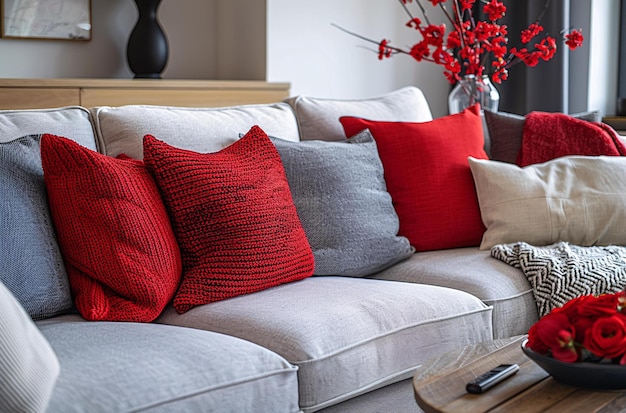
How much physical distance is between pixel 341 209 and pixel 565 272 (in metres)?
0.62

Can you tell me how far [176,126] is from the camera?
7.72 ft

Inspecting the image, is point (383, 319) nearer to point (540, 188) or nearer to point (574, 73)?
point (540, 188)

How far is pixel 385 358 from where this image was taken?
73.9 inches

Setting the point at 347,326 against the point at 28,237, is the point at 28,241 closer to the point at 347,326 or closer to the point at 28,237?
the point at 28,237

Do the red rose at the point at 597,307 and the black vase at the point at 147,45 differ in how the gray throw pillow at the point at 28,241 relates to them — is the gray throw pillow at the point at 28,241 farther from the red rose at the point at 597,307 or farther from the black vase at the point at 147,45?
the black vase at the point at 147,45

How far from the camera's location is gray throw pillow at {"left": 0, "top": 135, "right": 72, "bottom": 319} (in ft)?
5.87

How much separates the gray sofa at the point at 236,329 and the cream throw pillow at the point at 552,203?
0.54ft

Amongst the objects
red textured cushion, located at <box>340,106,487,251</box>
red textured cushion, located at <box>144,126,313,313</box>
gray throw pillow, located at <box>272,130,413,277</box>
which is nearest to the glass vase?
red textured cushion, located at <box>340,106,487,251</box>

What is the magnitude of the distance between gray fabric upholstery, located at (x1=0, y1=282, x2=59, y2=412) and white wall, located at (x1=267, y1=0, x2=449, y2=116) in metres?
3.08

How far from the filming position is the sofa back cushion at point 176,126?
226cm

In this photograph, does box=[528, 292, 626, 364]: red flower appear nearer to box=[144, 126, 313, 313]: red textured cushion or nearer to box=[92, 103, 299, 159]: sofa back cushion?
box=[144, 126, 313, 313]: red textured cushion

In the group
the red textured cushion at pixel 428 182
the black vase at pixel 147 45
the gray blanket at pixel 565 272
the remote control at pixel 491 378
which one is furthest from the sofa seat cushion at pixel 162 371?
the black vase at pixel 147 45

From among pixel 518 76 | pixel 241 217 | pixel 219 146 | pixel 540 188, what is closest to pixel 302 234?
pixel 241 217

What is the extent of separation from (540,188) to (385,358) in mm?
1008
